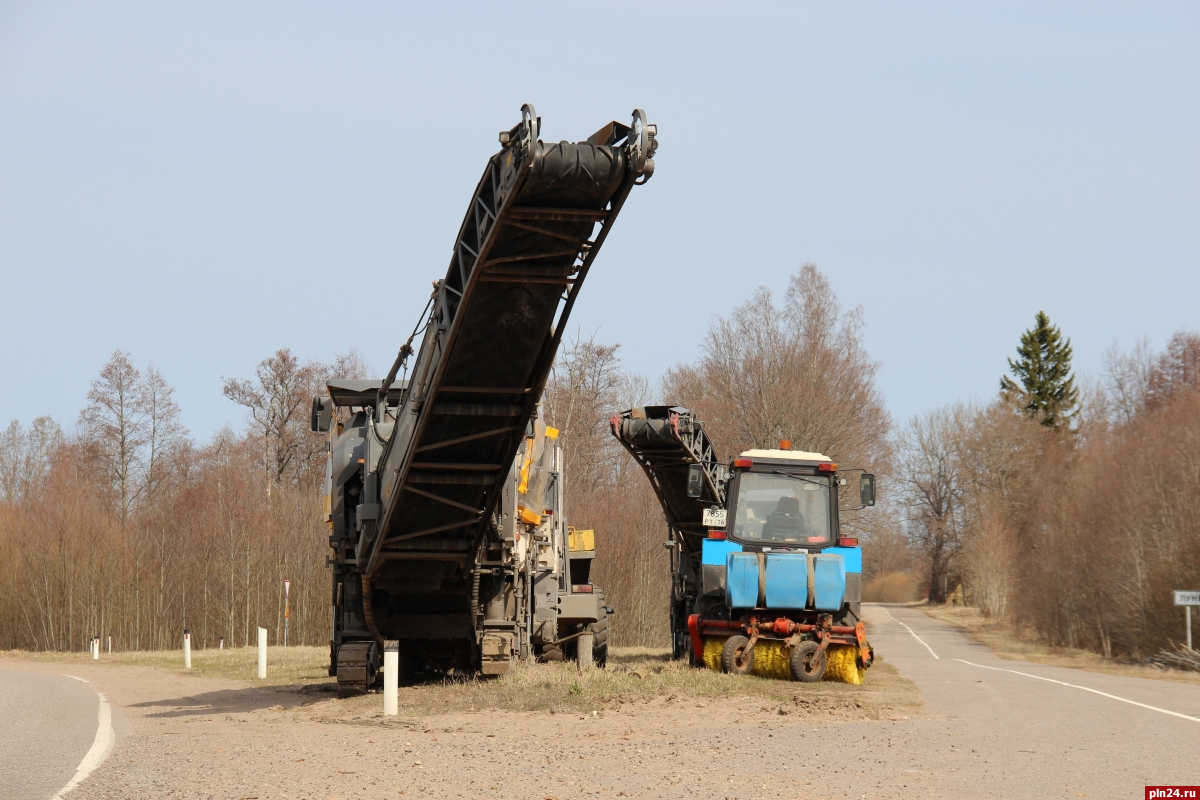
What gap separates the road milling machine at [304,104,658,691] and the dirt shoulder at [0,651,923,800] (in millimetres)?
1032

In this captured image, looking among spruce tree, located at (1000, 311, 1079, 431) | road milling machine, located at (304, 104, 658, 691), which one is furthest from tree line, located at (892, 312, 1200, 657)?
road milling machine, located at (304, 104, 658, 691)

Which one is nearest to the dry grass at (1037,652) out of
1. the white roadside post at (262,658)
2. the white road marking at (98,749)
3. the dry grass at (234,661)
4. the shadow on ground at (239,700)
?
the shadow on ground at (239,700)

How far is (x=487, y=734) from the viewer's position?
11016 mm

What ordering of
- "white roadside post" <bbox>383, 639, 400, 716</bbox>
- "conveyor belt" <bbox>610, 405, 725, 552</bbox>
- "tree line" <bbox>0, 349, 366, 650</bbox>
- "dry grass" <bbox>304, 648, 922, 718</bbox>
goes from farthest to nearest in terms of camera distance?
"tree line" <bbox>0, 349, 366, 650</bbox>
"conveyor belt" <bbox>610, 405, 725, 552</bbox>
"dry grass" <bbox>304, 648, 922, 718</bbox>
"white roadside post" <bbox>383, 639, 400, 716</bbox>

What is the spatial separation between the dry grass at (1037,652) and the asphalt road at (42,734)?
698 inches

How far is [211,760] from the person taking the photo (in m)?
9.66

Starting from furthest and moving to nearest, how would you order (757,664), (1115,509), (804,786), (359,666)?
(1115,509) < (757,664) < (359,666) < (804,786)

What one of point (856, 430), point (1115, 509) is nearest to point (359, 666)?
point (1115, 509)

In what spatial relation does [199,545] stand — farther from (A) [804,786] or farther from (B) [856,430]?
(A) [804,786]

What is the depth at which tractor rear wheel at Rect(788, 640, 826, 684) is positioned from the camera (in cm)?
1566

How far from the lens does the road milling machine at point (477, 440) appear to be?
10.5 meters

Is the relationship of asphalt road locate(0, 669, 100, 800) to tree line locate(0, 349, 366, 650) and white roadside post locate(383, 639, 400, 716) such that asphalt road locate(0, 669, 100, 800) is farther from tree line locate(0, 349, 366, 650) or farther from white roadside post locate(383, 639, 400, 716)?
tree line locate(0, 349, 366, 650)

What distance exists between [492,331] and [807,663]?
7.20 metres

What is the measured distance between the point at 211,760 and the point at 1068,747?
7367mm
